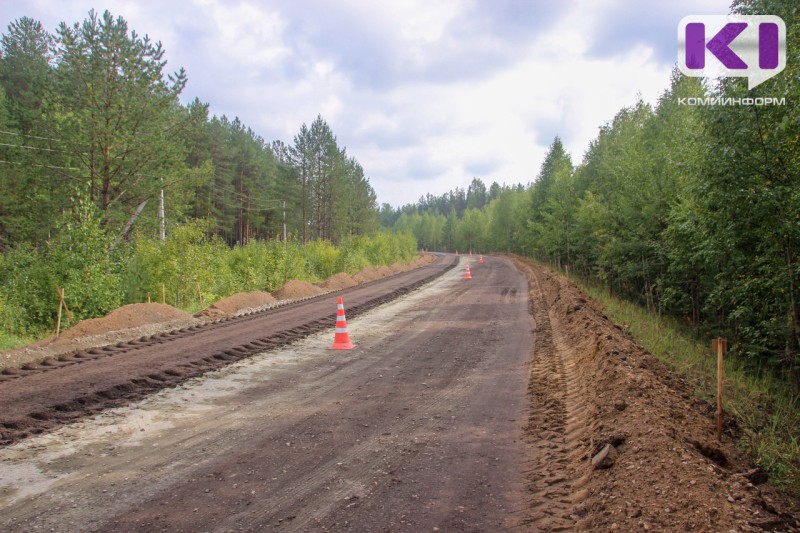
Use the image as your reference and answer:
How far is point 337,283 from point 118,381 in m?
18.0

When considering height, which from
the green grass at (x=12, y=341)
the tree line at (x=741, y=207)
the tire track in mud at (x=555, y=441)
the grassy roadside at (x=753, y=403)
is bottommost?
the grassy roadside at (x=753, y=403)

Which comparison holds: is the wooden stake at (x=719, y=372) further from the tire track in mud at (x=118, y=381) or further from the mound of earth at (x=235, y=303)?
the mound of earth at (x=235, y=303)

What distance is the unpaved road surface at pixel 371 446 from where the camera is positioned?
328 centimetres

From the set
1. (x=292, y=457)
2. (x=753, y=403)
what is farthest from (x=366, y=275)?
(x=292, y=457)

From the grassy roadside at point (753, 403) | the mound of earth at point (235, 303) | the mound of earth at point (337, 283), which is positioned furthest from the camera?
the mound of earth at point (337, 283)

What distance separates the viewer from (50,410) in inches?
218

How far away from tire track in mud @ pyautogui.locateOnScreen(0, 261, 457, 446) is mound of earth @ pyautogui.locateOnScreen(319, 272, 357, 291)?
11.5 metres

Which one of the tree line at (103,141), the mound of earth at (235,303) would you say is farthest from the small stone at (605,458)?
the tree line at (103,141)

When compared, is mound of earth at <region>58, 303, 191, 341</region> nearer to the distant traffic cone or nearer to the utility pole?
the distant traffic cone

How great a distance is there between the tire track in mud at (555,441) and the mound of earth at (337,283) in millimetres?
15894

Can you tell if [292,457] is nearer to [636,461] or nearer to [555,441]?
[555,441]

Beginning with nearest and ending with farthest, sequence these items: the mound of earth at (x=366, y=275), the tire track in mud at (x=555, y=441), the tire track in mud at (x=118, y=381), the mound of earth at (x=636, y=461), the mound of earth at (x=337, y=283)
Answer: the mound of earth at (x=636, y=461)
the tire track in mud at (x=555, y=441)
the tire track in mud at (x=118, y=381)
the mound of earth at (x=337, y=283)
the mound of earth at (x=366, y=275)

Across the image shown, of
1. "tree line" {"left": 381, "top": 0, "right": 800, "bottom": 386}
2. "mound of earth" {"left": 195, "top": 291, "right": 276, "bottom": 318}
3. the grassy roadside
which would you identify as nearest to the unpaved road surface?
the grassy roadside

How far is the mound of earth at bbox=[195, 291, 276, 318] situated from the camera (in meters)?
14.4
